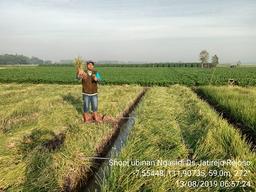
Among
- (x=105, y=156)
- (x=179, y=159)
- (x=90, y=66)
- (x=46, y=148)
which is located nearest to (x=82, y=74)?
(x=90, y=66)

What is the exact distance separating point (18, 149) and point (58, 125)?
96.5 inches

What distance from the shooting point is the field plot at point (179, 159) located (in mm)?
4020

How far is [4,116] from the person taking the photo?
9.43 m

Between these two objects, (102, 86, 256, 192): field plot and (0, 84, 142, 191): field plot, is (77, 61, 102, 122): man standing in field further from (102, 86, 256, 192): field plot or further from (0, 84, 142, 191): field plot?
(102, 86, 256, 192): field plot

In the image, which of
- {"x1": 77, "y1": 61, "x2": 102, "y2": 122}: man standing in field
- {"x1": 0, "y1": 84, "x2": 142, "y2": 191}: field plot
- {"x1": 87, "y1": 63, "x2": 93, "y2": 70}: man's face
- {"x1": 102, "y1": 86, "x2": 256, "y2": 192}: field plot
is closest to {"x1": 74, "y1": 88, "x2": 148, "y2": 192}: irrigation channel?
{"x1": 0, "y1": 84, "x2": 142, "y2": 191}: field plot

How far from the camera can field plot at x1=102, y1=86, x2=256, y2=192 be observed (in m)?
4.02

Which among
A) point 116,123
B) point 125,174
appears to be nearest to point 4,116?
point 116,123

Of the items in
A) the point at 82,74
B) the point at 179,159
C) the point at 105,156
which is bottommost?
the point at 105,156

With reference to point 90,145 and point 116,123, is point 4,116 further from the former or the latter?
point 90,145

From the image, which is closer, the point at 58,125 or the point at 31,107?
the point at 58,125

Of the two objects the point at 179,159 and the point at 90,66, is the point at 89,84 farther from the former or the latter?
the point at 179,159

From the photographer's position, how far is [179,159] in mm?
5395

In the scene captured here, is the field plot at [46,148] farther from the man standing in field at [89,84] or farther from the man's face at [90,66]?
the man's face at [90,66]

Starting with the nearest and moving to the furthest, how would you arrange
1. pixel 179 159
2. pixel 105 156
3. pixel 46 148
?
pixel 179 159, pixel 46 148, pixel 105 156
